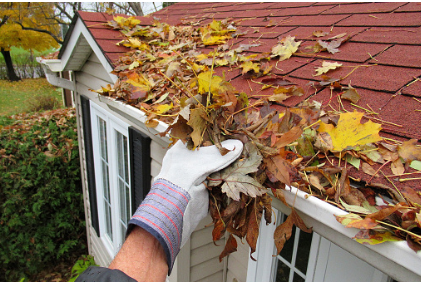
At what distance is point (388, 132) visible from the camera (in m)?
1.18

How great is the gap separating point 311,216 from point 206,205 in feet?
1.42

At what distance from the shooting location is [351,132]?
44.6 inches

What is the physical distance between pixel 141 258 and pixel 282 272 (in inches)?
59.3

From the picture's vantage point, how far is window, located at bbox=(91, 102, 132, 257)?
3.54 metres

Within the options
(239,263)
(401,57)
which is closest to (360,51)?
(401,57)

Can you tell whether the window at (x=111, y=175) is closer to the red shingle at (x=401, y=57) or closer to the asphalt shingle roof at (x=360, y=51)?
the asphalt shingle roof at (x=360, y=51)

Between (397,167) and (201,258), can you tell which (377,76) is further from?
(201,258)

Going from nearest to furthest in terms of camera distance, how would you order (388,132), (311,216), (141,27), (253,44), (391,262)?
(391,262) → (311,216) → (388,132) → (253,44) → (141,27)

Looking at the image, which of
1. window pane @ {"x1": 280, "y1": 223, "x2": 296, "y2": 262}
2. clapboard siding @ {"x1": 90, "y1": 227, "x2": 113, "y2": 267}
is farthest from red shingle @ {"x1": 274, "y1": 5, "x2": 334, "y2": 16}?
clapboard siding @ {"x1": 90, "y1": 227, "x2": 113, "y2": 267}

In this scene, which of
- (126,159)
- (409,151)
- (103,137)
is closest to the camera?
(409,151)

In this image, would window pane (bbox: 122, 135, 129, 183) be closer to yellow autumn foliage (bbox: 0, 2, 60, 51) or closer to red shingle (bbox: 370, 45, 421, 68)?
red shingle (bbox: 370, 45, 421, 68)

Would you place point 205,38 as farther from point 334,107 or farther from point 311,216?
point 311,216

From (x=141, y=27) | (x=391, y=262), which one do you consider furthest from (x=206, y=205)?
(x=141, y=27)

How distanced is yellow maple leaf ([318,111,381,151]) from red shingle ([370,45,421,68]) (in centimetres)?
69
